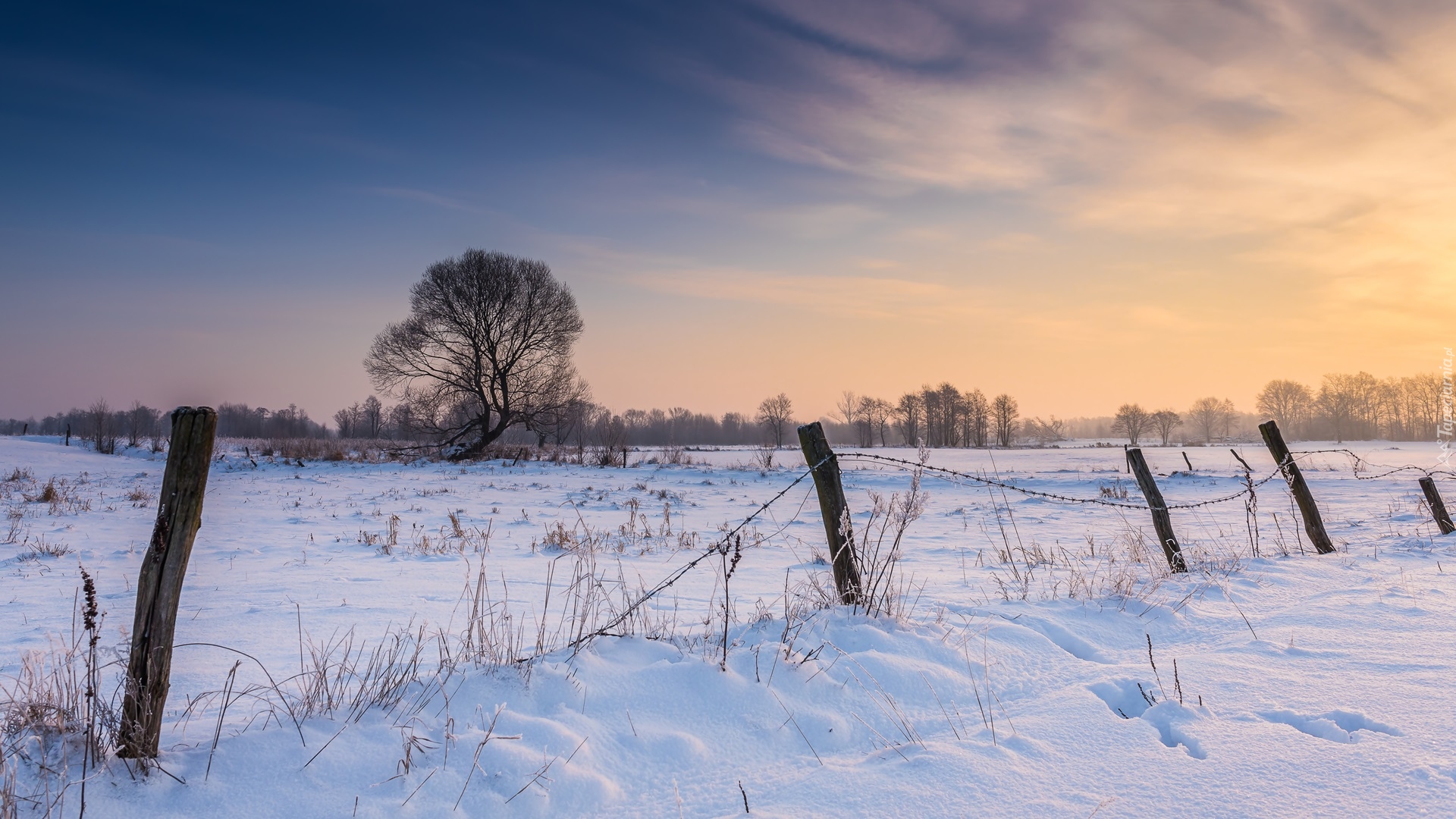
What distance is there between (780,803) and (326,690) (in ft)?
6.33

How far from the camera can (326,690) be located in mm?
2846

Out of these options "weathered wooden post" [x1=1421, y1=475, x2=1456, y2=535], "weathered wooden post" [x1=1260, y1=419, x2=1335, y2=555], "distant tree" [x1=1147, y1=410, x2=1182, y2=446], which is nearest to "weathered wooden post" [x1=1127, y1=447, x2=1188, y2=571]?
"weathered wooden post" [x1=1260, y1=419, x2=1335, y2=555]

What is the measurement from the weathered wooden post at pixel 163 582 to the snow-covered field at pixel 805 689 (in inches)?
5.9

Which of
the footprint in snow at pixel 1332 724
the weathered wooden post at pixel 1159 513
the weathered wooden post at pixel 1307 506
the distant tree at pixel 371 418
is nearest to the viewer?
the footprint in snow at pixel 1332 724

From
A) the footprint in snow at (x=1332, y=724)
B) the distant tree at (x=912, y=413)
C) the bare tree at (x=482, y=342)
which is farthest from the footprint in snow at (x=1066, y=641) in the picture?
the distant tree at (x=912, y=413)

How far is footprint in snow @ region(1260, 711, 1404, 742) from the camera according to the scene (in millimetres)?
2762

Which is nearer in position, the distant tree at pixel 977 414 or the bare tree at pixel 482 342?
the bare tree at pixel 482 342

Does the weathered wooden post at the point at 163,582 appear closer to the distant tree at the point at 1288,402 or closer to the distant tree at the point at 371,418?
the distant tree at the point at 371,418

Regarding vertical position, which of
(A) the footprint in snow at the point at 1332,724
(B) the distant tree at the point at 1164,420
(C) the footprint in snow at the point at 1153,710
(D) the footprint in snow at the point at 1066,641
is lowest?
(D) the footprint in snow at the point at 1066,641

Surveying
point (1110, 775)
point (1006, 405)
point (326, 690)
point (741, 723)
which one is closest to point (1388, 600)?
point (1110, 775)

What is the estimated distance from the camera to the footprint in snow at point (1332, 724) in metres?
2.76

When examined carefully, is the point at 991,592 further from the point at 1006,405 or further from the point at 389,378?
the point at 1006,405

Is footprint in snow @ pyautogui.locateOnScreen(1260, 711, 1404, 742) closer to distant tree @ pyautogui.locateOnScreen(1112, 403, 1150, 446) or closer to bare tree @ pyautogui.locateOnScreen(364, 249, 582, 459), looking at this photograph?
bare tree @ pyautogui.locateOnScreen(364, 249, 582, 459)

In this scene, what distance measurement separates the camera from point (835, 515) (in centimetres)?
466
